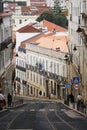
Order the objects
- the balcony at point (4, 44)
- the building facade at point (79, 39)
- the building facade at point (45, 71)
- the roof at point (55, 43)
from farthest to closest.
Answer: the roof at point (55, 43) → the building facade at point (45, 71) → the balcony at point (4, 44) → the building facade at point (79, 39)

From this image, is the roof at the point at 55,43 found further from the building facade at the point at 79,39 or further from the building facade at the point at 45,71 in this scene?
the building facade at the point at 79,39

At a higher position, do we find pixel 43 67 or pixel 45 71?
pixel 43 67

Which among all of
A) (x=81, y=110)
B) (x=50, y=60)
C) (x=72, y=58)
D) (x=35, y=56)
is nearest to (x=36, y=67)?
(x=35, y=56)

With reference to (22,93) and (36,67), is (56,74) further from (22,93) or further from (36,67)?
(22,93)

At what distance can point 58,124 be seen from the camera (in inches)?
1203

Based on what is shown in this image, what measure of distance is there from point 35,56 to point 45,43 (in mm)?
3711

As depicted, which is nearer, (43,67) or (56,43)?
(56,43)

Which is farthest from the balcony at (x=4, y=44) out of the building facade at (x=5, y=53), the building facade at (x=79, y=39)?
the building facade at (x=79, y=39)

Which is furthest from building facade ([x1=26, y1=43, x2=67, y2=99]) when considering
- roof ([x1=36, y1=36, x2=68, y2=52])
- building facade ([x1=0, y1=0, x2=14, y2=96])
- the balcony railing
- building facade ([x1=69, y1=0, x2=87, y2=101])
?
building facade ([x1=0, y1=0, x2=14, y2=96])

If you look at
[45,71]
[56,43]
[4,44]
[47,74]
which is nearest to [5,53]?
[4,44]

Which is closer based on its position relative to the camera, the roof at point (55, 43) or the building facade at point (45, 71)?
the building facade at point (45, 71)

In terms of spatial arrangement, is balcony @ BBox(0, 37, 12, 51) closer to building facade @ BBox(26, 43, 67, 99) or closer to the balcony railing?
building facade @ BBox(26, 43, 67, 99)

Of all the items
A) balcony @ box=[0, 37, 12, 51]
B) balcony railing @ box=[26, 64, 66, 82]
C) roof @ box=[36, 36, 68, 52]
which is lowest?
balcony railing @ box=[26, 64, 66, 82]

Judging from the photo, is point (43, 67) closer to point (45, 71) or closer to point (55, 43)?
point (45, 71)
